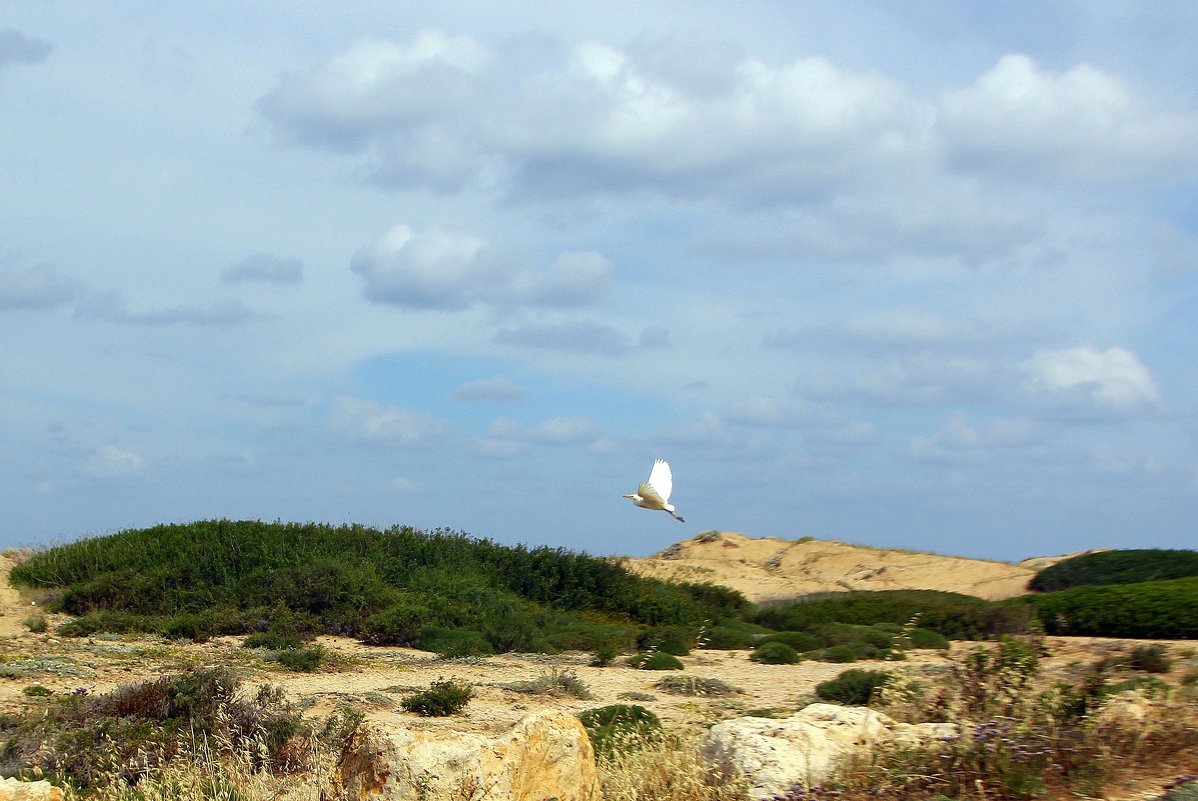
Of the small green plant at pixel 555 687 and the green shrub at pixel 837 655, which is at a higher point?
the green shrub at pixel 837 655

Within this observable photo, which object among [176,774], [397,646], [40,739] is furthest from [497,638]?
[176,774]

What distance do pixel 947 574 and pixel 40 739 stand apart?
76.9ft

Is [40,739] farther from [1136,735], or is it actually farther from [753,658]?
[753,658]

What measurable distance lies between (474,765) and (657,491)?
7450 millimetres

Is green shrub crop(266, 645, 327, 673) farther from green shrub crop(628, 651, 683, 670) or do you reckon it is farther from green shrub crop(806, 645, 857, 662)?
green shrub crop(806, 645, 857, 662)

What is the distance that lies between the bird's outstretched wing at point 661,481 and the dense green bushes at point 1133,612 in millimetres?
5685

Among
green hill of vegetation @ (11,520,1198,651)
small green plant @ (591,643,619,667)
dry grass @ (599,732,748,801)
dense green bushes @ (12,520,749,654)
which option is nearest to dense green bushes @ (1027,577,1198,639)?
green hill of vegetation @ (11,520,1198,651)

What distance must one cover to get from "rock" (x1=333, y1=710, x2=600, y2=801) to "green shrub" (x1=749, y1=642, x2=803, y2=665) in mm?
9731

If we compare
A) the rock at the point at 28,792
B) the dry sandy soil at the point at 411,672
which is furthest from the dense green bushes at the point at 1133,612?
the rock at the point at 28,792

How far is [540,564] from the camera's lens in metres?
23.3

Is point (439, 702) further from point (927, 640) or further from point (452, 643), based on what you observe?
point (927, 640)

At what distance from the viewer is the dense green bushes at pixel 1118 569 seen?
888 inches

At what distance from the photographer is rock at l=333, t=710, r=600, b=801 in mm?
5941

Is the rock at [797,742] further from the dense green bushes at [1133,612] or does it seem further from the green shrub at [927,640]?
the green shrub at [927,640]
